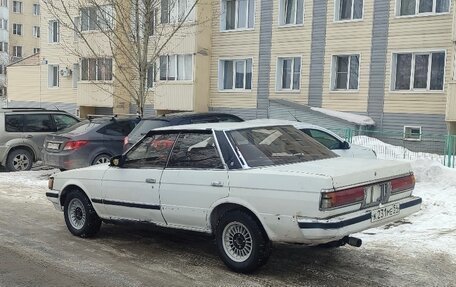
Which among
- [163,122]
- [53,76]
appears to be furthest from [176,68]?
[163,122]

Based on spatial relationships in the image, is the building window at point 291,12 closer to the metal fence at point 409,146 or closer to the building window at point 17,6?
the metal fence at point 409,146

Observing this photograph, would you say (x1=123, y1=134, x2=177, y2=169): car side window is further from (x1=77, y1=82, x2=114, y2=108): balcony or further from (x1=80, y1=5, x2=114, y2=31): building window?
(x1=77, y1=82, x2=114, y2=108): balcony

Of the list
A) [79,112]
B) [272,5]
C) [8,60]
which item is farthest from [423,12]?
[8,60]

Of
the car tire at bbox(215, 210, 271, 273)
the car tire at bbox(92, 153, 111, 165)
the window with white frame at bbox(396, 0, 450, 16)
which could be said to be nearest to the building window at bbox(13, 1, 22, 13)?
the window with white frame at bbox(396, 0, 450, 16)

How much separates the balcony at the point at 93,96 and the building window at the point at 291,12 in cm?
1009

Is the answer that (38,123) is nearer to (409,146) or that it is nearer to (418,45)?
(409,146)

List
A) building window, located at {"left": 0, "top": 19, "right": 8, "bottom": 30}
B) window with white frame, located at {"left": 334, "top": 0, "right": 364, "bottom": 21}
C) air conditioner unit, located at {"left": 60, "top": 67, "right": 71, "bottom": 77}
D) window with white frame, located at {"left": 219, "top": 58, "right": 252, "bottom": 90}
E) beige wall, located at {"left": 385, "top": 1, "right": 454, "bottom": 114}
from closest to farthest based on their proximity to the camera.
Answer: beige wall, located at {"left": 385, "top": 1, "right": 454, "bottom": 114} → window with white frame, located at {"left": 334, "top": 0, "right": 364, "bottom": 21} → window with white frame, located at {"left": 219, "top": 58, "right": 252, "bottom": 90} → air conditioner unit, located at {"left": 60, "top": 67, "right": 71, "bottom": 77} → building window, located at {"left": 0, "top": 19, "right": 8, "bottom": 30}

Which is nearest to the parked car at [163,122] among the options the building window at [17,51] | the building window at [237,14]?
the building window at [237,14]

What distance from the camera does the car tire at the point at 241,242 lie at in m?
5.39

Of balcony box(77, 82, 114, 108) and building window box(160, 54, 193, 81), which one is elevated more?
building window box(160, 54, 193, 81)

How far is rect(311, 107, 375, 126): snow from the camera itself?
19672 millimetres

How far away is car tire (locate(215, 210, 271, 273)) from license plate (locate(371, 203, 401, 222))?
3.44 feet

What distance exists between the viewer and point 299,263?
602 cm

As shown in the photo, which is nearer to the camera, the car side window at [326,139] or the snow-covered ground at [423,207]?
the snow-covered ground at [423,207]
